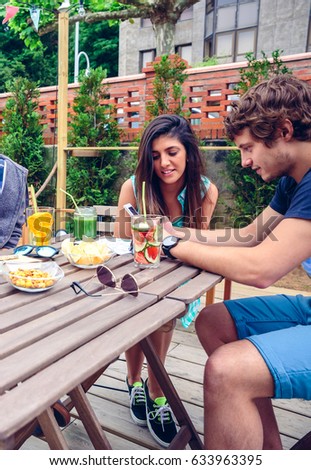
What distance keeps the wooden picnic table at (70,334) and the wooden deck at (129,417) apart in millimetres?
308

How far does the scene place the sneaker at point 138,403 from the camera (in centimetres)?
177

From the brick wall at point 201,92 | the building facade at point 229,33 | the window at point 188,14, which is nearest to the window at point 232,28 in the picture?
the building facade at point 229,33

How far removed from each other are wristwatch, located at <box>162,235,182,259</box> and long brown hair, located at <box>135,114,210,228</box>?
21.1 inches

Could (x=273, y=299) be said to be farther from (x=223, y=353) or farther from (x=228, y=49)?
(x=228, y=49)

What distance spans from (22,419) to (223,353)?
2.05ft

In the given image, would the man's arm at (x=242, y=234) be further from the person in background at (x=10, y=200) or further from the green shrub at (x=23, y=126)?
the green shrub at (x=23, y=126)

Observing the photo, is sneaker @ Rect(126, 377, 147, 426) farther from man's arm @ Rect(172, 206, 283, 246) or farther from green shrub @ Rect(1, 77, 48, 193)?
green shrub @ Rect(1, 77, 48, 193)

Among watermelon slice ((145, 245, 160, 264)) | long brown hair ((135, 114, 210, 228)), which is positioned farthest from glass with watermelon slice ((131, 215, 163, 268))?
long brown hair ((135, 114, 210, 228))

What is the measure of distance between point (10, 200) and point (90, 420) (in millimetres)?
1319

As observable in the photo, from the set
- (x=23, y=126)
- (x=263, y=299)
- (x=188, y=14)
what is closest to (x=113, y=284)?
(x=263, y=299)

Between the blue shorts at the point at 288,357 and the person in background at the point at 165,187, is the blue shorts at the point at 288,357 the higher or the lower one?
the lower one

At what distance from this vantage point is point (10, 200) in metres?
2.09

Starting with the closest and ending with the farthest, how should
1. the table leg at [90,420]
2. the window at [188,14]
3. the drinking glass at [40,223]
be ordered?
the table leg at [90,420], the drinking glass at [40,223], the window at [188,14]

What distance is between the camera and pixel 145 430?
1.74 metres
